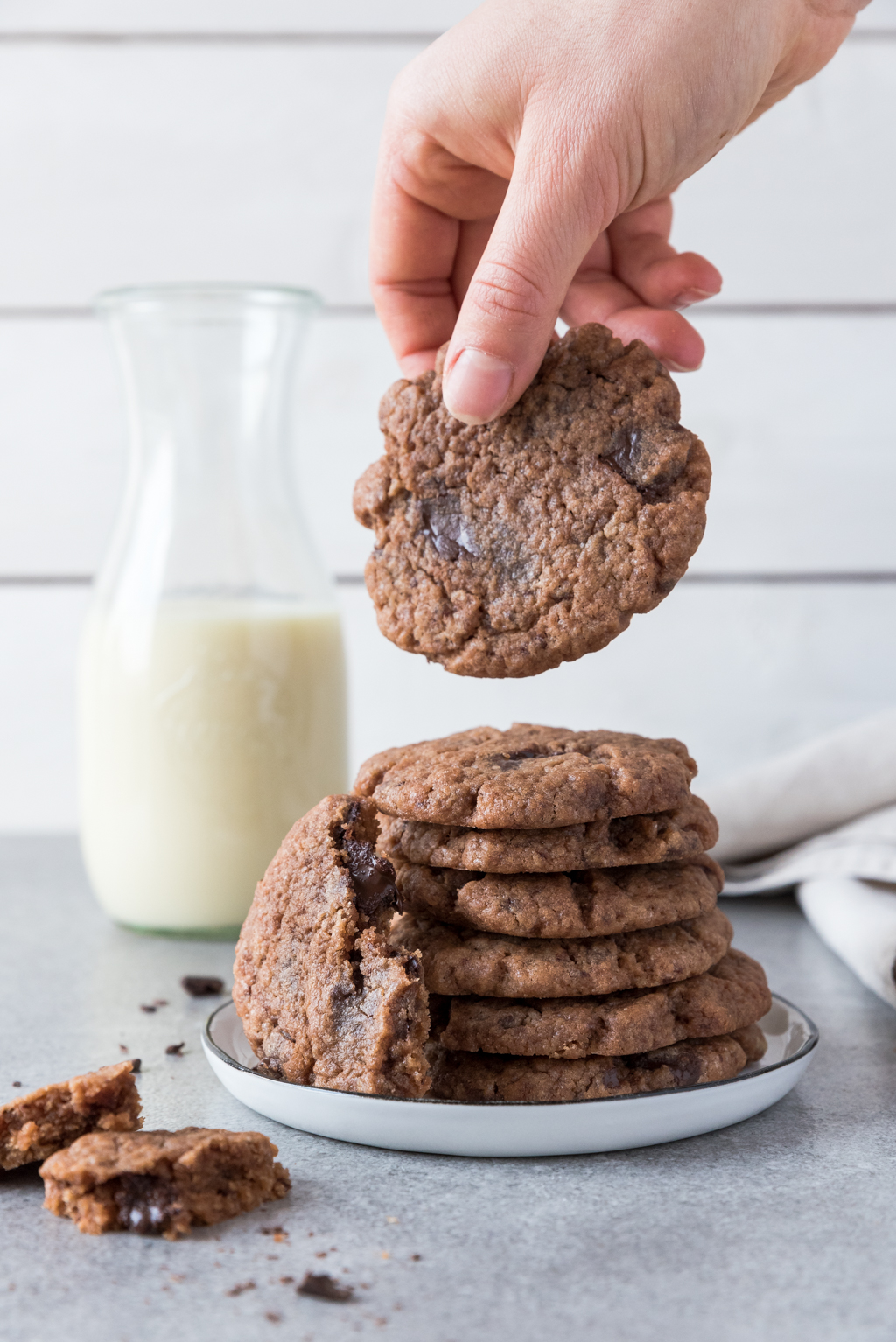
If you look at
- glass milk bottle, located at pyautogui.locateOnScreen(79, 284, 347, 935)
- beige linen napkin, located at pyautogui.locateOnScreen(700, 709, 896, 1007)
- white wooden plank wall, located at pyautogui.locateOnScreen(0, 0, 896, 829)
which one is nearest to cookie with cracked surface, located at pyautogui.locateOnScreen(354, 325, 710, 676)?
glass milk bottle, located at pyautogui.locateOnScreen(79, 284, 347, 935)

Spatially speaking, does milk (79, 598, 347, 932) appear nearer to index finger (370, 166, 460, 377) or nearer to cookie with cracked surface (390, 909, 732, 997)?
index finger (370, 166, 460, 377)

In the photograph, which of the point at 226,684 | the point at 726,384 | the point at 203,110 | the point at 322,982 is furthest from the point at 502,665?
the point at 203,110

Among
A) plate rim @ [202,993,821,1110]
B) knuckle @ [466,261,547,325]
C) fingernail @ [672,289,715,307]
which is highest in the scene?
fingernail @ [672,289,715,307]

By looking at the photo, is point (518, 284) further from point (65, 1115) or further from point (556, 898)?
point (65, 1115)

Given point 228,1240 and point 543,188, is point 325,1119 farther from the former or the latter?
point 543,188

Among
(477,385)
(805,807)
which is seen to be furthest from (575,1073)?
(805,807)

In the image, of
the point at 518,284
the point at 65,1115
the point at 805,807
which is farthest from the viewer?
the point at 805,807
